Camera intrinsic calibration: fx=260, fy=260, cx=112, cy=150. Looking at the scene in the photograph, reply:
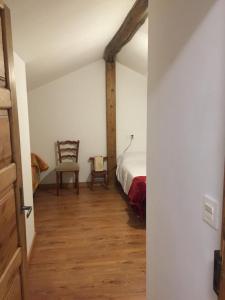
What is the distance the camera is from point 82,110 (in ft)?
16.8

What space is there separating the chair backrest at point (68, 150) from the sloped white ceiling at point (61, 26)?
1.65 m

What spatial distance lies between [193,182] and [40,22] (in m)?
1.65

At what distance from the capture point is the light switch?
3.08ft

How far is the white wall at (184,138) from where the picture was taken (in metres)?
0.94

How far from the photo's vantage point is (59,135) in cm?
510

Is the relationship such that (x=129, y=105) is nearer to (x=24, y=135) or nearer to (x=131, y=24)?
(x=131, y=24)

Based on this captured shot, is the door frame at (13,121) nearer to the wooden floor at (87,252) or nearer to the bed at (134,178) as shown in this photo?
the wooden floor at (87,252)

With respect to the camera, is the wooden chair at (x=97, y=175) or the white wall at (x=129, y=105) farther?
the white wall at (x=129, y=105)

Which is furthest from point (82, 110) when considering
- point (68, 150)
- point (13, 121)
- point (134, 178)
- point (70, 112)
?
point (13, 121)

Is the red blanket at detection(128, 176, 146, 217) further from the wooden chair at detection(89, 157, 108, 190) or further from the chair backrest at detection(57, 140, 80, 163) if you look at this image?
the chair backrest at detection(57, 140, 80, 163)

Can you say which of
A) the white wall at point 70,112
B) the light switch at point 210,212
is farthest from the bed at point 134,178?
the light switch at point 210,212

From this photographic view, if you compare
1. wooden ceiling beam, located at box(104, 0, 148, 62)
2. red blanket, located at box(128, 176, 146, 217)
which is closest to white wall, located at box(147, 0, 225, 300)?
wooden ceiling beam, located at box(104, 0, 148, 62)

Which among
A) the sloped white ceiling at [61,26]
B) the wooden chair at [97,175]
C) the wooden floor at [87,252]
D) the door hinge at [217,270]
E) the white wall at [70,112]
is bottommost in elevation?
the wooden floor at [87,252]

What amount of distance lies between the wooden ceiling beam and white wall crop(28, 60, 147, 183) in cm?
113
